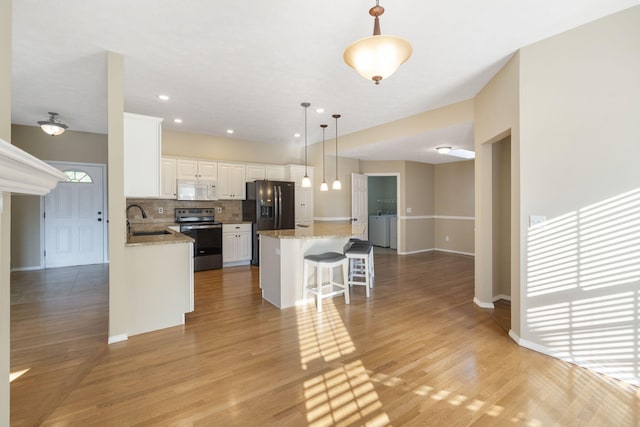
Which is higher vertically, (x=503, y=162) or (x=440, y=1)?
(x=440, y=1)

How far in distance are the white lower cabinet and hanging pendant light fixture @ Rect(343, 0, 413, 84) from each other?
15.3ft

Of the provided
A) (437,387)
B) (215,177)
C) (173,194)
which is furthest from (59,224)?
(437,387)

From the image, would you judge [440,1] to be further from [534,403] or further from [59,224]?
[59,224]

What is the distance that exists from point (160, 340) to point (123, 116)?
→ 2144mm

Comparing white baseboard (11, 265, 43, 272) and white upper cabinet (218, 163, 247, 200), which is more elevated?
white upper cabinet (218, 163, 247, 200)

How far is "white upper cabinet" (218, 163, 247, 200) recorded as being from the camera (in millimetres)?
5992

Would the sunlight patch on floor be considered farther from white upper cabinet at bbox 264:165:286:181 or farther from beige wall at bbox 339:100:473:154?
white upper cabinet at bbox 264:165:286:181

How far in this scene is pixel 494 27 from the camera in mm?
2418

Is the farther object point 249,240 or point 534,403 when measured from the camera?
point 249,240

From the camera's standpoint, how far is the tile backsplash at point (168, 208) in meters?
5.48

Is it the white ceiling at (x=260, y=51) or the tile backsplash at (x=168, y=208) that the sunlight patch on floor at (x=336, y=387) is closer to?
the white ceiling at (x=260, y=51)

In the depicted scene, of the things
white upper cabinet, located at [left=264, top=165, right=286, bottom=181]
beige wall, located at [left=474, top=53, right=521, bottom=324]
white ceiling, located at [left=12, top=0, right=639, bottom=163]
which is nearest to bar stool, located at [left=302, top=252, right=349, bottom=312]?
beige wall, located at [left=474, top=53, right=521, bottom=324]

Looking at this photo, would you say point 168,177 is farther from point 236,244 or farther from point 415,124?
point 415,124

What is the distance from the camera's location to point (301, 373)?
226 cm
